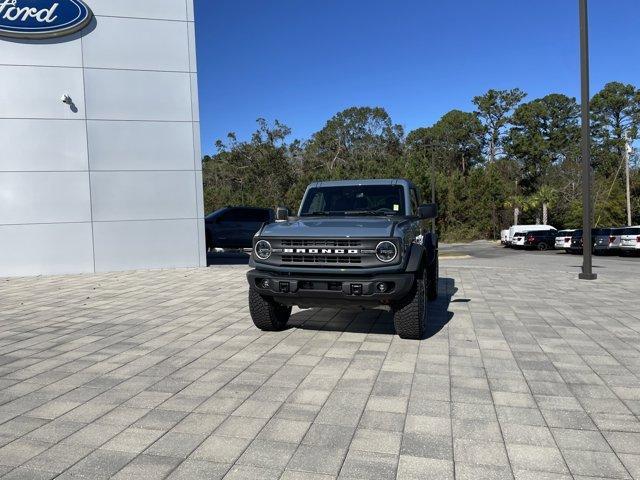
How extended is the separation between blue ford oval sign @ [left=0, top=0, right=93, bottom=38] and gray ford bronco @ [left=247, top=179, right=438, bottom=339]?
10337 millimetres

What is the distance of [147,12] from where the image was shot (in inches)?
548

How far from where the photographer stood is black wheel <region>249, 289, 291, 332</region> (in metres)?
6.36

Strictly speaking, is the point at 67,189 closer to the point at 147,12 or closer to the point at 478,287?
the point at 147,12

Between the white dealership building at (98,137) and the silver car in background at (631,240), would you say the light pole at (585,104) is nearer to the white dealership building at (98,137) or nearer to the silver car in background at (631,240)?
the white dealership building at (98,137)

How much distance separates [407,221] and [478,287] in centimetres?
524

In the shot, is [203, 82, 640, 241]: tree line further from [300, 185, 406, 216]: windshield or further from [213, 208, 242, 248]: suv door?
[300, 185, 406, 216]: windshield

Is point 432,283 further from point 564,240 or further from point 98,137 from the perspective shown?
point 564,240

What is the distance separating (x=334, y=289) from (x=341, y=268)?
0.82ft

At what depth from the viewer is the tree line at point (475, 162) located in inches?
1730

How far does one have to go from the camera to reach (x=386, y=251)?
5.56 metres

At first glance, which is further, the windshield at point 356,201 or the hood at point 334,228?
the windshield at point 356,201

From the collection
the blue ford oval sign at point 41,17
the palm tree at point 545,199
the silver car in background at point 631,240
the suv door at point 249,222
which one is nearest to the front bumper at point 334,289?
the blue ford oval sign at point 41,17

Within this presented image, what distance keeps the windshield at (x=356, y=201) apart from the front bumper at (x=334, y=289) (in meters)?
1.48

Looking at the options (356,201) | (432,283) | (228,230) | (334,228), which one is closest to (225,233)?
(228,230)
